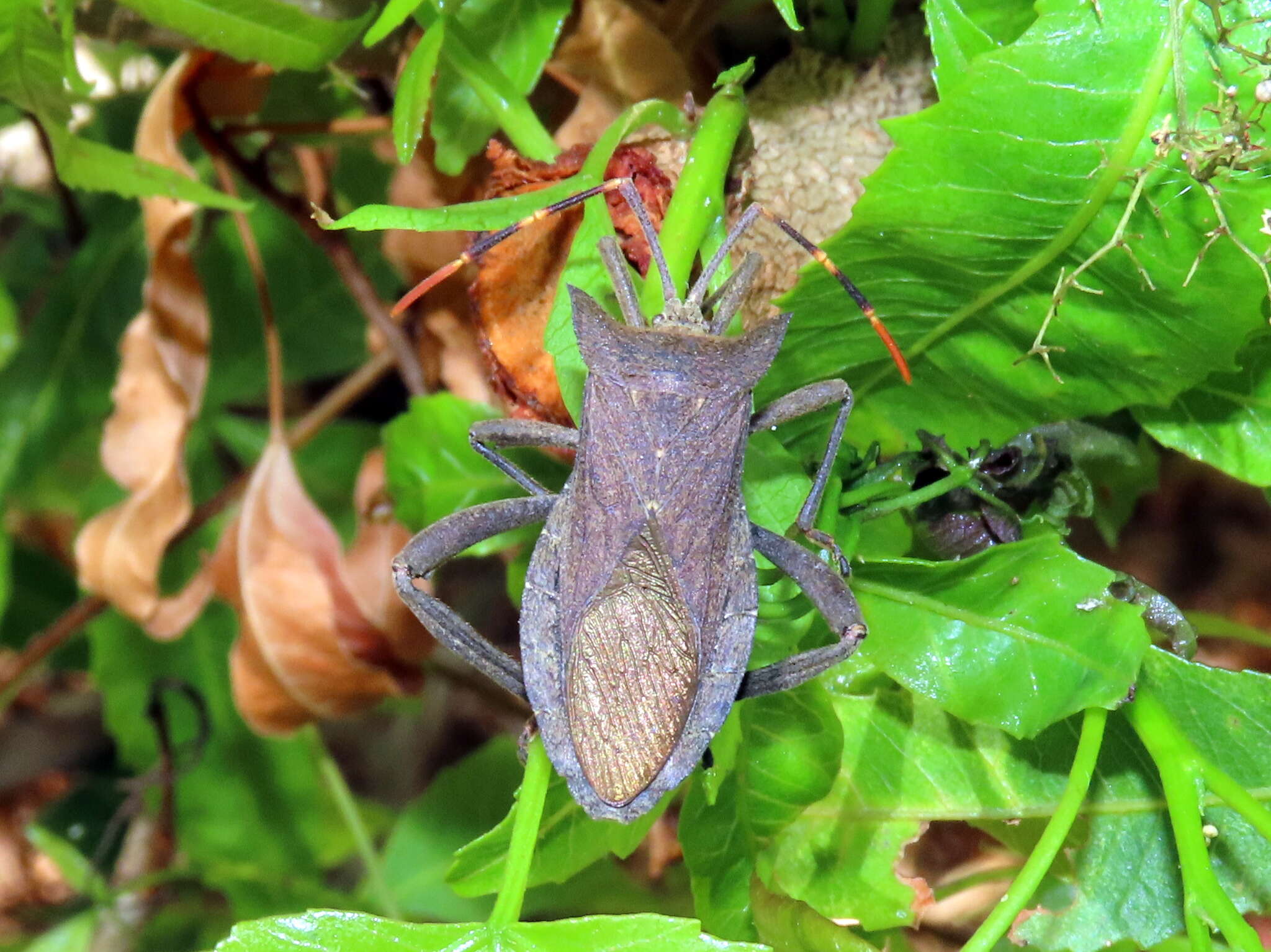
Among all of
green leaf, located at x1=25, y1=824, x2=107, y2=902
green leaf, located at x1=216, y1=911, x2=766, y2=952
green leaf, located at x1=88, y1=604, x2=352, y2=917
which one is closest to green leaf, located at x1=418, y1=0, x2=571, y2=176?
green leaf, located at x1=216, y1=911, x2=766, y2=952

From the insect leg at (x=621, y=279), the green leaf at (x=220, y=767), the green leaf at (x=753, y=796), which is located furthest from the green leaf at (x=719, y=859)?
the green leaf at (x=220, y=767)

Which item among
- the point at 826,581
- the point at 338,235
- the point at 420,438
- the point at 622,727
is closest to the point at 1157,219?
the point at 826,581

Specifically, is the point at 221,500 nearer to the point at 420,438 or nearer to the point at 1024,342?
the point at 420,438

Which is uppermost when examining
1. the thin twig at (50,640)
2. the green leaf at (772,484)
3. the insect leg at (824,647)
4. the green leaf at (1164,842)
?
the green leaf at (772,484)

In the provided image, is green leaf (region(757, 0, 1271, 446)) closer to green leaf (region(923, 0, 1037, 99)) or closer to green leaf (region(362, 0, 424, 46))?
green leaf (region(923, 0, 1037, 99))

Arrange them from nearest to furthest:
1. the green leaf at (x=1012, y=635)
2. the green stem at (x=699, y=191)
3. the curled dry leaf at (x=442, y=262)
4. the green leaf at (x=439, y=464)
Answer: the green leaf at (x=1012, y=635), the green stem at (x=699, y=191), the green leaf at (x=439, y=464), the curled dry leaf at (x=442, y=262)

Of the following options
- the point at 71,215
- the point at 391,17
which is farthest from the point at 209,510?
the point at 391,17

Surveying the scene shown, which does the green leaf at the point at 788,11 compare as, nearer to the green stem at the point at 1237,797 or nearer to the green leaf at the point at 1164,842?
the green leaf at the point at 1164,842
